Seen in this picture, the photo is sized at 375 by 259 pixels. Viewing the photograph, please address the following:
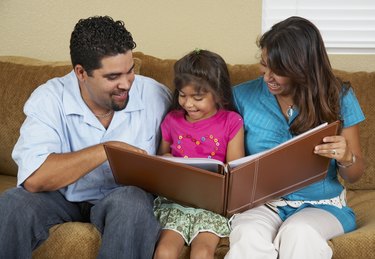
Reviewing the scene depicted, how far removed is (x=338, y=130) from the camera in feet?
6.96

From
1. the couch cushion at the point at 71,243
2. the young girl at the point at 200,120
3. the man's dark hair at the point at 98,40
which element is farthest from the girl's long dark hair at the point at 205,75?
the couch cushion at the point at 71,243

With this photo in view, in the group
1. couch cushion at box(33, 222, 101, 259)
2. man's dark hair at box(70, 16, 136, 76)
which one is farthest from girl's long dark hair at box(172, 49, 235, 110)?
couch cushion at box(33, 222, 101, 259)

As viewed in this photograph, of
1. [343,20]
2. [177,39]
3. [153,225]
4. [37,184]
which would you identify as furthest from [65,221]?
[343,20]

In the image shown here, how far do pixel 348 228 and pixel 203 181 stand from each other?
20.8 inches

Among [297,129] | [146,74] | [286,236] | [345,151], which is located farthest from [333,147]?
[146,74]

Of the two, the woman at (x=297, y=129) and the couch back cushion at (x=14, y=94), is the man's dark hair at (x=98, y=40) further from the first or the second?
the couch back cushion at (x=14, y=94)

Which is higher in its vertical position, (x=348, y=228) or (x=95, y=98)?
(x=95, y=98)

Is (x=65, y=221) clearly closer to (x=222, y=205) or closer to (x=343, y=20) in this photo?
(x=222, y=205)

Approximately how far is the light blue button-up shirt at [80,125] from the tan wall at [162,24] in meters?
0.67

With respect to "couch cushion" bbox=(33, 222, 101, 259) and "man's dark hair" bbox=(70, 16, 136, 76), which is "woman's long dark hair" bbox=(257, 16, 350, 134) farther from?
"couch cushion" bbox=(33, 222, 101, 259)

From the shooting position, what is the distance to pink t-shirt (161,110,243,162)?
2207 millimetres

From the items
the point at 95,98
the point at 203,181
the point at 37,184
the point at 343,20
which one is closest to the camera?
the point at 203,181

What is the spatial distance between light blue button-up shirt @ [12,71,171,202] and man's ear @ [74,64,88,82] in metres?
0.06

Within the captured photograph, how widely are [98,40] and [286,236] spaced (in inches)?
33.9
